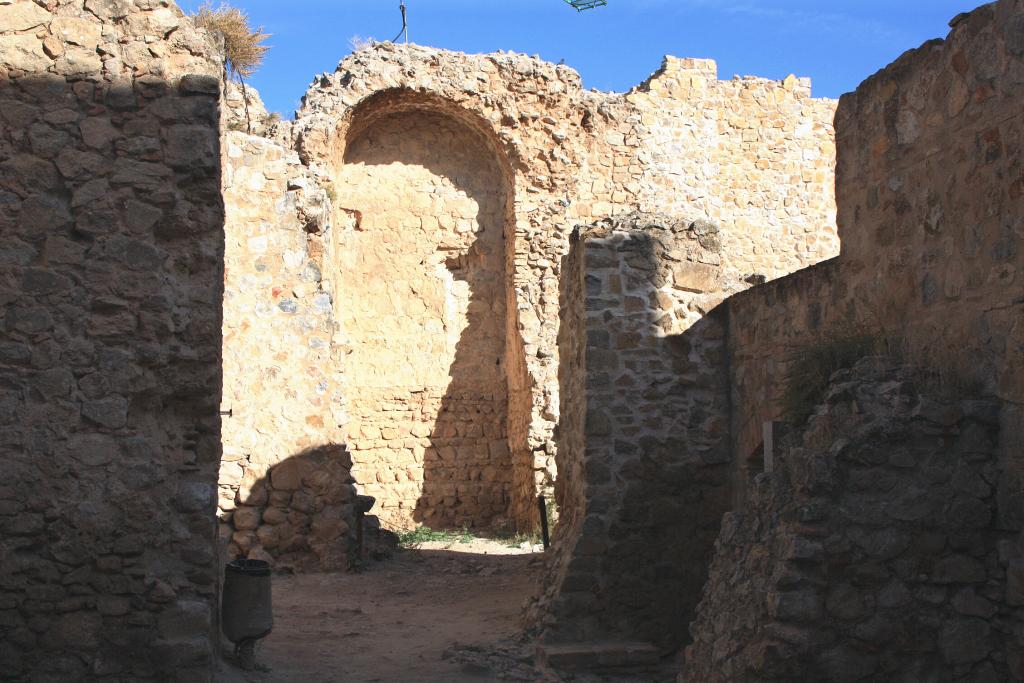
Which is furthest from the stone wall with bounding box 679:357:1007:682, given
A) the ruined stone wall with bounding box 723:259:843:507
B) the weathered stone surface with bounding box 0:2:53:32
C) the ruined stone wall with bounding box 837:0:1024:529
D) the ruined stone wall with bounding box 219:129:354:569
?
the ruined stone wall with bounding box 219:129:354:569

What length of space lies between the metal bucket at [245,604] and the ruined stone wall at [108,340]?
69 centimetres

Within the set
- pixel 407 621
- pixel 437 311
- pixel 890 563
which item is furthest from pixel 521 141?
pixel 890 563

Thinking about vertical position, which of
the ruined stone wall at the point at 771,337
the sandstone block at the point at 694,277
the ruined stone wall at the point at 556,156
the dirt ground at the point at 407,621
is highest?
the ruined stone wall at the point at 556,156

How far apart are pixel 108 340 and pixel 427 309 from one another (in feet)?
28.7

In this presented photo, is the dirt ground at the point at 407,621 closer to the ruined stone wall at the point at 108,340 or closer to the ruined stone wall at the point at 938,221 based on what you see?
the ruined stone wall at the point at 108,340

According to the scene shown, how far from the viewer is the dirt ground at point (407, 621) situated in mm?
6438

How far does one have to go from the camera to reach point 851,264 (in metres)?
5.82

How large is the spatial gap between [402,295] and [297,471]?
4.30 metres

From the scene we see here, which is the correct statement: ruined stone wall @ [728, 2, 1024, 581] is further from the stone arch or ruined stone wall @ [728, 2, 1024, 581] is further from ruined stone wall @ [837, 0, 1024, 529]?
the stone arch

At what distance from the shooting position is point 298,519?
9758 mm

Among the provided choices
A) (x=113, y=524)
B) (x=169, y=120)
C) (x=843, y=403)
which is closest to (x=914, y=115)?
(x=843, y=403)

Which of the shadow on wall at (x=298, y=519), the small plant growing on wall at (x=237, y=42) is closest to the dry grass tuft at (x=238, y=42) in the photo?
the small plant growing on wall at (x=237, y=42)

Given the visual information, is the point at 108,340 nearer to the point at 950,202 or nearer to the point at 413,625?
the point at 413,625

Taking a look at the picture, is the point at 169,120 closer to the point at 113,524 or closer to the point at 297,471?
the point at 113,524
